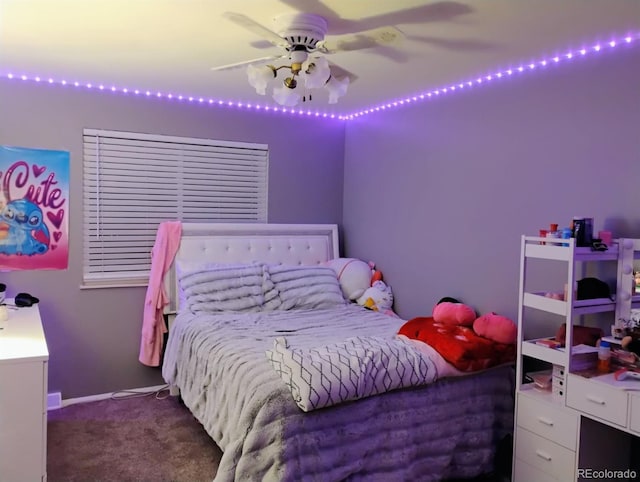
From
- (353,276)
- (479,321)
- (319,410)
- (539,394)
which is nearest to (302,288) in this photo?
(353,276)

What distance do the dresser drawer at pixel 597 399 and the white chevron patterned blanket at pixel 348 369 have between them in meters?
0.63

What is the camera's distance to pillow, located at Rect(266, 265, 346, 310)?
371cm

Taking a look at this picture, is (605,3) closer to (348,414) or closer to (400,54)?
(400,54)

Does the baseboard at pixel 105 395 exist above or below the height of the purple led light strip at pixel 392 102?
below

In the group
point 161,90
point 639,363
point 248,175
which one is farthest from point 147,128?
point 639,363

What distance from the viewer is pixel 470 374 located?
8.73ft

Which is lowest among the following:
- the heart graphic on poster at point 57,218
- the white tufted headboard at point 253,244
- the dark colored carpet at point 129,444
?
the dark colored carpet at point 129,444

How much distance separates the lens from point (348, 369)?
89.4 inches

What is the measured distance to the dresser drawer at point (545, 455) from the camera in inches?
88.7

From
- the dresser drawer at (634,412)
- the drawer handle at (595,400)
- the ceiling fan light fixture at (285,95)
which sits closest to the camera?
the dresser drawer at (634,412)

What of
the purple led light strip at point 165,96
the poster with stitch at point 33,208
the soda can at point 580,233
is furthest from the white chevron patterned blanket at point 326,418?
the purple led light strip at point 165,96

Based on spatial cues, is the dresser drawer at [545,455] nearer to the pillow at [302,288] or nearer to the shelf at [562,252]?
the shelf at [562,252]

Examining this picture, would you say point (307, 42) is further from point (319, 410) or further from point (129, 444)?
point (129, 444)

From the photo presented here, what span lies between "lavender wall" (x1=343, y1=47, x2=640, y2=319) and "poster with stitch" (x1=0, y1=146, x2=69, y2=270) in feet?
7.63
